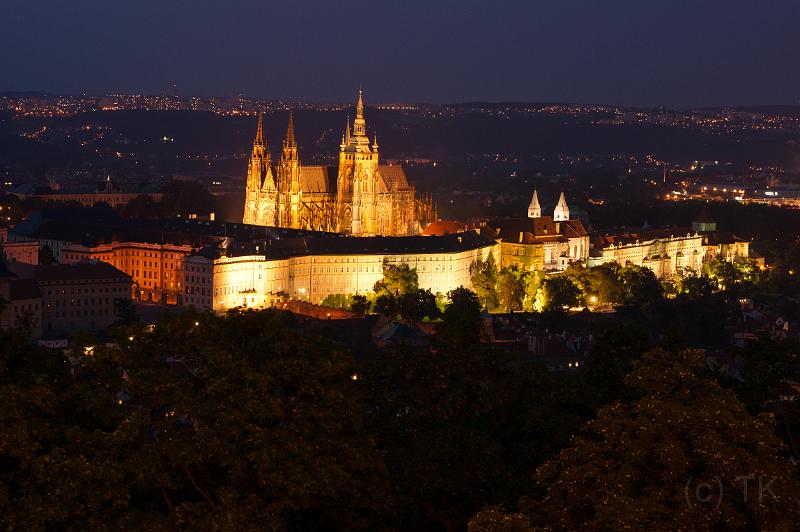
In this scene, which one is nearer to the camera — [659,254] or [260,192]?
[260,192]

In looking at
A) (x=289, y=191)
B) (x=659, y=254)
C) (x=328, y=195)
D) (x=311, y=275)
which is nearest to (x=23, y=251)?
(x=311, y=275)

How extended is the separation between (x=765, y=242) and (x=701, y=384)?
Answer: 98.9 metres

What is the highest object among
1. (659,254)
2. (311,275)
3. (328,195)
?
(328,195)

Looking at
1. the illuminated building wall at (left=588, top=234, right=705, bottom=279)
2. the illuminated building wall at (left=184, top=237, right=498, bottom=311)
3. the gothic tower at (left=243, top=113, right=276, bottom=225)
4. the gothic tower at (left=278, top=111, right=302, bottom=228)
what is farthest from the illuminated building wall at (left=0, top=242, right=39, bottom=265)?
the illuminated building wall at (left=588, top=234, right=705, bottom=279)

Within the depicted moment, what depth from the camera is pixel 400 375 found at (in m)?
28.7

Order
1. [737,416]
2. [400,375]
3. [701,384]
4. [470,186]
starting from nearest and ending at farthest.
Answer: [737,416] < [701,384] < [400,375] < [470,186]

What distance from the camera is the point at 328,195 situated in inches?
4023

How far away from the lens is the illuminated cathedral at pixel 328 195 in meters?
99.9

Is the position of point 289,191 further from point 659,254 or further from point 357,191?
point 659,254

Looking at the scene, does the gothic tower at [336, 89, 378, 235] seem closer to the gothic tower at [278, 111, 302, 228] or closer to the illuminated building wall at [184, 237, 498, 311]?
the gothic tower at [278, 111, 302, 228]

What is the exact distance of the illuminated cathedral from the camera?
99875 mm

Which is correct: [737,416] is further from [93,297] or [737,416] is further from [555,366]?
[93,297]

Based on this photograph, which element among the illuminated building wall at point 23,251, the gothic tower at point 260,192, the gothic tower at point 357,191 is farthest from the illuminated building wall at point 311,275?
the gothic tower at point 260,192

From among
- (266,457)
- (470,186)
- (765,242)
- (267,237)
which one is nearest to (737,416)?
(266,457)
